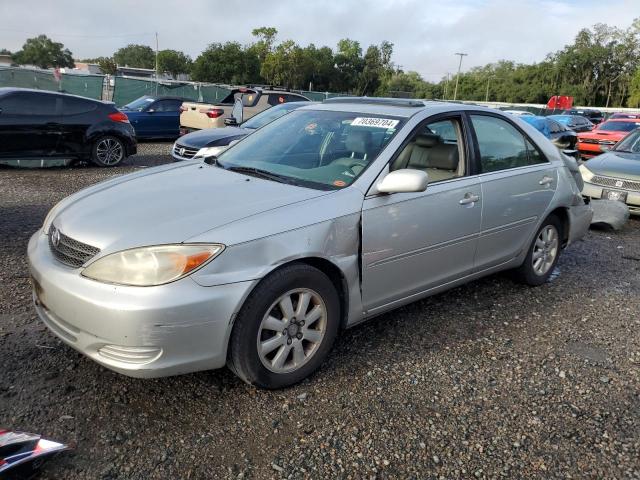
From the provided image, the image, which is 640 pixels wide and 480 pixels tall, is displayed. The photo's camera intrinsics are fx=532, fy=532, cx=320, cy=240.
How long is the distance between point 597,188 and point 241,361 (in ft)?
25.0

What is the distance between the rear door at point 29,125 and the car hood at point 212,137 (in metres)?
2.46

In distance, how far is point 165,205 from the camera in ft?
9.68

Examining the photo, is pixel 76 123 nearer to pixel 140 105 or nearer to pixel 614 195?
pixel 140 105

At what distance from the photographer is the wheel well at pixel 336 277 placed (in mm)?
2988

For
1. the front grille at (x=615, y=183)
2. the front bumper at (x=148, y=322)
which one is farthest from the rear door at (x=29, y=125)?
the front grille at (x=615, y=183)

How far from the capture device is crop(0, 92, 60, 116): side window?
9.38 m

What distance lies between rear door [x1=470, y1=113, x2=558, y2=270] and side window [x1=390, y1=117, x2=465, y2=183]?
19cm

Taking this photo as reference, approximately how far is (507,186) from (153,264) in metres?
2.86

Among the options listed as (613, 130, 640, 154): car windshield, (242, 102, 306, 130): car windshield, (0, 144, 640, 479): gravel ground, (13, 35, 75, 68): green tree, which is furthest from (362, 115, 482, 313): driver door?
(13, 35, 75, 68): green tree

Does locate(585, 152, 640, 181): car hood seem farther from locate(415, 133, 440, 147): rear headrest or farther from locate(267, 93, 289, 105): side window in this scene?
locate(267, 93, 289, 105): side window

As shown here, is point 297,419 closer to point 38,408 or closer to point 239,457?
point 239,457

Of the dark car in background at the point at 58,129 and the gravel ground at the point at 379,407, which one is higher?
the dark car in background at the point at 58,129

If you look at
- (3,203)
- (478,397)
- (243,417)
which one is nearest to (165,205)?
(243,417)

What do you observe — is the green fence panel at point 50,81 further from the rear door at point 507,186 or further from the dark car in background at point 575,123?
the rear door at point 507,186
